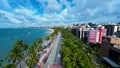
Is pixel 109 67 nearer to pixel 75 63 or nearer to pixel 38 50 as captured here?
pixel 75 63

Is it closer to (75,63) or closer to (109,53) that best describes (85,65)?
(75,63)

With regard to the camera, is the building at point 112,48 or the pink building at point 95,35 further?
the pink building at point 95,35

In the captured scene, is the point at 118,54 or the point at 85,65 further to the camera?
the point at 118,54

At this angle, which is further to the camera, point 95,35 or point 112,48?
point 95,35

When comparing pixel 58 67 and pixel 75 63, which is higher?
pixel 75 63

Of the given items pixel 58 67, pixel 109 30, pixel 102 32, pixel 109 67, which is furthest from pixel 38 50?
pixel 109 30

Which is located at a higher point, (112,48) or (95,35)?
(112,48)

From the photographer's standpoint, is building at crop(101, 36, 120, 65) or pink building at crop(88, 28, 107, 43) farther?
pink building at crop(88, 28, 107, 43)

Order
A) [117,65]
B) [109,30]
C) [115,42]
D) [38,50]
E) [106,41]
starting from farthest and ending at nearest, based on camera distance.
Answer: [109,30]
[38,50]
[106,41]
[115,42]
[117,65]

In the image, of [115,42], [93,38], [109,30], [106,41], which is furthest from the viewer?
[109,30]
